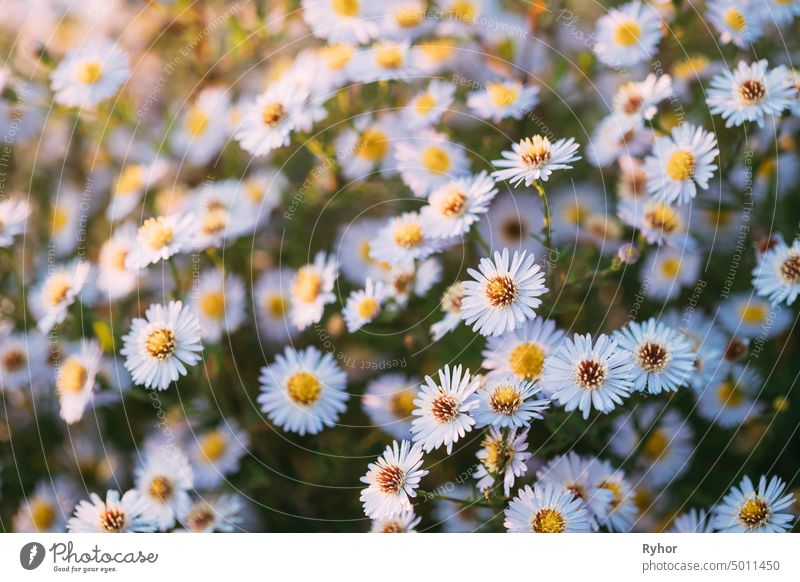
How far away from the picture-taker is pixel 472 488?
19.7 inches

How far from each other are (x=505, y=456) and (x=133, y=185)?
43 centimetres

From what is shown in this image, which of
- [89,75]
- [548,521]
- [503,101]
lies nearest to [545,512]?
[548,521]

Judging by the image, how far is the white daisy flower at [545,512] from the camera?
51cm

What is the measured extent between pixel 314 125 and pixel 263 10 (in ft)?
0.47

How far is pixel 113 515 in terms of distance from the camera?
1.84ft

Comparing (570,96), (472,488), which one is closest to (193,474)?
(472,488)

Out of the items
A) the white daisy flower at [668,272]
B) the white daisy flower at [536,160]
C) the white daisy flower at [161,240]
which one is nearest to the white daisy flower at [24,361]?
the white daisy flower at [161,240]

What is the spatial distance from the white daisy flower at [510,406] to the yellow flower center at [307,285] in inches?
7.1

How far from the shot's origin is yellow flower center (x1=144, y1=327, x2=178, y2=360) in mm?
555

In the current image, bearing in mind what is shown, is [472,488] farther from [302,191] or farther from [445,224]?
[302,191]

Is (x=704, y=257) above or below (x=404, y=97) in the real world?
below

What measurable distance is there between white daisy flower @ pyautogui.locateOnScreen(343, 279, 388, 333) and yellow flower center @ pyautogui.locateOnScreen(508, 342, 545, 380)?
11cm

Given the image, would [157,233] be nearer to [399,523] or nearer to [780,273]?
[399,523]

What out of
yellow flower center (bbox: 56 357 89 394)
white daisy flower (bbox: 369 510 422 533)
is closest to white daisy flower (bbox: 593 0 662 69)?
white daisy flower (bbox: 369 510 422 533)
